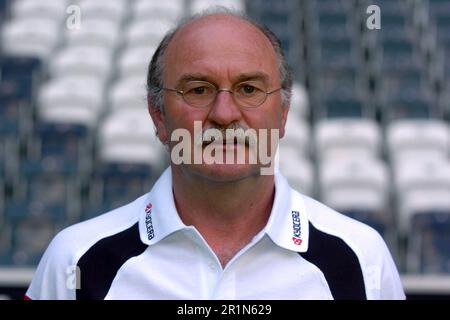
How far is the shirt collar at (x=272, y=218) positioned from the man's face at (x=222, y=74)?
4.1 inches

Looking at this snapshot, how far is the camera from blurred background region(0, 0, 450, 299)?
5191mm

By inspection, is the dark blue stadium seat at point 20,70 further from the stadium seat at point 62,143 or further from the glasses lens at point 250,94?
the glasses lens at point 250,94

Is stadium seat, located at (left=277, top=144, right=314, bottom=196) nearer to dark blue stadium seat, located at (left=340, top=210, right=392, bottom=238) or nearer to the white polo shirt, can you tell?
dark blue stadium seat, located at (left=340, top=210, right=392, bottom=238)

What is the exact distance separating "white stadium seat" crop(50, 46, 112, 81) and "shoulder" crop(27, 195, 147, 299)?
522 cm

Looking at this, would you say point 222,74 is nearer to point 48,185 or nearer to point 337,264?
point 337,264

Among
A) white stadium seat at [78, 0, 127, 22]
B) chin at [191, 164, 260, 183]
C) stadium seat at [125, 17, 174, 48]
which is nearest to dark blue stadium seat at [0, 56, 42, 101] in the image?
stadium seat at [125, 17, 174, 48]

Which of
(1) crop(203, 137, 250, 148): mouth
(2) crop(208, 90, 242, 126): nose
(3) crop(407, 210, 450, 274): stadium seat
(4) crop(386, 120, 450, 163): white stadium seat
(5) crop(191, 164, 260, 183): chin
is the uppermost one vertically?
(2) crop(208, 90, 242, 126): nose

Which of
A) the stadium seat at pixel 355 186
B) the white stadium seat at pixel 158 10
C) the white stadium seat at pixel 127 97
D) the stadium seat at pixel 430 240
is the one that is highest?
the white stadium seat at pixel 158 10

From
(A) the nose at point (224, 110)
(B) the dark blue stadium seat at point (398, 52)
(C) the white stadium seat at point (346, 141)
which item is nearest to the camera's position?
(A) the nose at point (224, 110)

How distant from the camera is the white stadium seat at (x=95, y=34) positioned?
7351 millimetres

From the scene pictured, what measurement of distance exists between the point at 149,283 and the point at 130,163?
13.1 feet

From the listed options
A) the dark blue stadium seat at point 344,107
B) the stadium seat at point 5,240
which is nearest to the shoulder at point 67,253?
the stadium seat at point 5,240

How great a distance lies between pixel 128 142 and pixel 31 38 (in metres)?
1.84

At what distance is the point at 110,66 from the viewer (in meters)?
7.14
